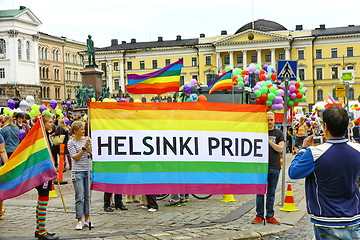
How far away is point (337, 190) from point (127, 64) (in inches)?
3806

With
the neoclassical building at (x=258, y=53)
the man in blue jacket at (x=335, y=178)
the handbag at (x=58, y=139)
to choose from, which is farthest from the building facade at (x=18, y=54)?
the man in blue jacket at (x=335, y=178)

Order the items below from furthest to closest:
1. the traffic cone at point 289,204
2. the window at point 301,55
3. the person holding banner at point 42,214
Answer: the window at point 301,55 < the traffic cone at point 289,204 < the person holding banner at point 42,214

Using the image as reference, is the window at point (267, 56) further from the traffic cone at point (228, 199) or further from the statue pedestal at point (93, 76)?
the traffic cone at point (228, 199)

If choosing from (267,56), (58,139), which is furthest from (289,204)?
(267,56)

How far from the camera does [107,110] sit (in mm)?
8227

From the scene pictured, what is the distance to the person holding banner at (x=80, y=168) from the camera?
8.56m

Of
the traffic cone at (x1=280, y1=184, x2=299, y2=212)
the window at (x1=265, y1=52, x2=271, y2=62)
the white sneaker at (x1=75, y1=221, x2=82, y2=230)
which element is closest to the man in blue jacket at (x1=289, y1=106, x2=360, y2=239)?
the white sneaker at (x1=75, y1=221, x2=82, y2=230)

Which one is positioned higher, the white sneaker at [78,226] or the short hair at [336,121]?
the short hair at [336,121]

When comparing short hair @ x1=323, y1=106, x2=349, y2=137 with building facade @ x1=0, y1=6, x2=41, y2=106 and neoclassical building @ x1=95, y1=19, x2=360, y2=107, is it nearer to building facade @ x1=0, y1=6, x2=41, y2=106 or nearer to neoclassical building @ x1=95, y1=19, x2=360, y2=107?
building facade @ x1=0, y1=6, x2=41, y2=106

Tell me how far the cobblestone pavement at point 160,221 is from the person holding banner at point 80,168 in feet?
1.16

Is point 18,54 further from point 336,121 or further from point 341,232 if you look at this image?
point 341,232

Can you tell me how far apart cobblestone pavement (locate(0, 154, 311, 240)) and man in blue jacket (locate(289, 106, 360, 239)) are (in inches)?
146

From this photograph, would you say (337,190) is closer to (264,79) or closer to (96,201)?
(96,201)

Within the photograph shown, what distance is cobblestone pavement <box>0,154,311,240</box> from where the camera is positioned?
8234 millimetres
